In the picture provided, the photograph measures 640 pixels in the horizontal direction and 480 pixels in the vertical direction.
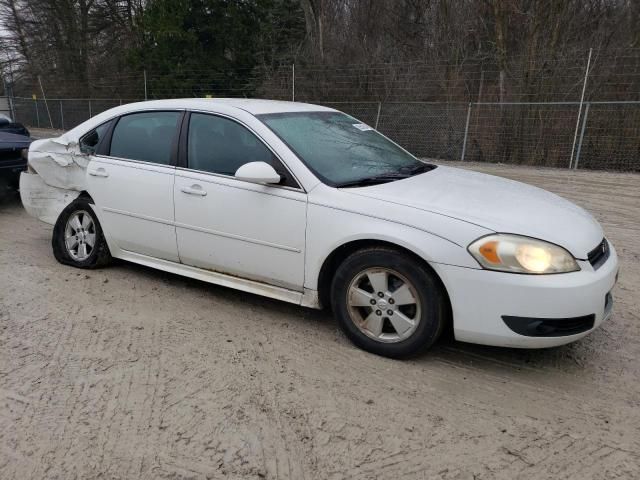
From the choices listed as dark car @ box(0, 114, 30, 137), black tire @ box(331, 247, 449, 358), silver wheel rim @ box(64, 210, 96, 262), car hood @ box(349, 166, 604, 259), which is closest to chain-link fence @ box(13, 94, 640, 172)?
dark car @ box(0, 114, 30, 137)

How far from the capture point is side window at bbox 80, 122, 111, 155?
16.0ft

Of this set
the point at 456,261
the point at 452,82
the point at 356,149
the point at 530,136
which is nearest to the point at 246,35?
the point at 452,82

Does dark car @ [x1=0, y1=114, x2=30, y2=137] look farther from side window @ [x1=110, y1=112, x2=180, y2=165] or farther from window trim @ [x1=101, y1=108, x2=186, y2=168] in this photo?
side window @ [x1=110, y1=112, x2=180, y2=165]

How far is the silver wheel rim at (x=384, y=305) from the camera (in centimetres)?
329

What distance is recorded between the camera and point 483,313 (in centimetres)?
307

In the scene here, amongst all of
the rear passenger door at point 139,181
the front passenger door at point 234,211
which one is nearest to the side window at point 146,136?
the rear passenger door at point 139,181

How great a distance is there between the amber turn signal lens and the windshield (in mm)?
968

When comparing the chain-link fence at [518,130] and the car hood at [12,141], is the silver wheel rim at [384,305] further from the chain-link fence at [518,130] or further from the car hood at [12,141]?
the chain-link fence at [518,130]

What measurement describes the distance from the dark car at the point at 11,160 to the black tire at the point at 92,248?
2735 mm

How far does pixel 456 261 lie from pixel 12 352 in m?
2.78

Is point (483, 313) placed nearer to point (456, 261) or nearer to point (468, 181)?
point (456, 261)

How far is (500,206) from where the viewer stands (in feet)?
11.0

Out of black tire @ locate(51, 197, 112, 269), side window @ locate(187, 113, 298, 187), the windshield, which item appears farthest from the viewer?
black tire @ locate(51, 197, 112, 269)

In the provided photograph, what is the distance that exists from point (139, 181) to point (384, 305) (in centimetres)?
230
